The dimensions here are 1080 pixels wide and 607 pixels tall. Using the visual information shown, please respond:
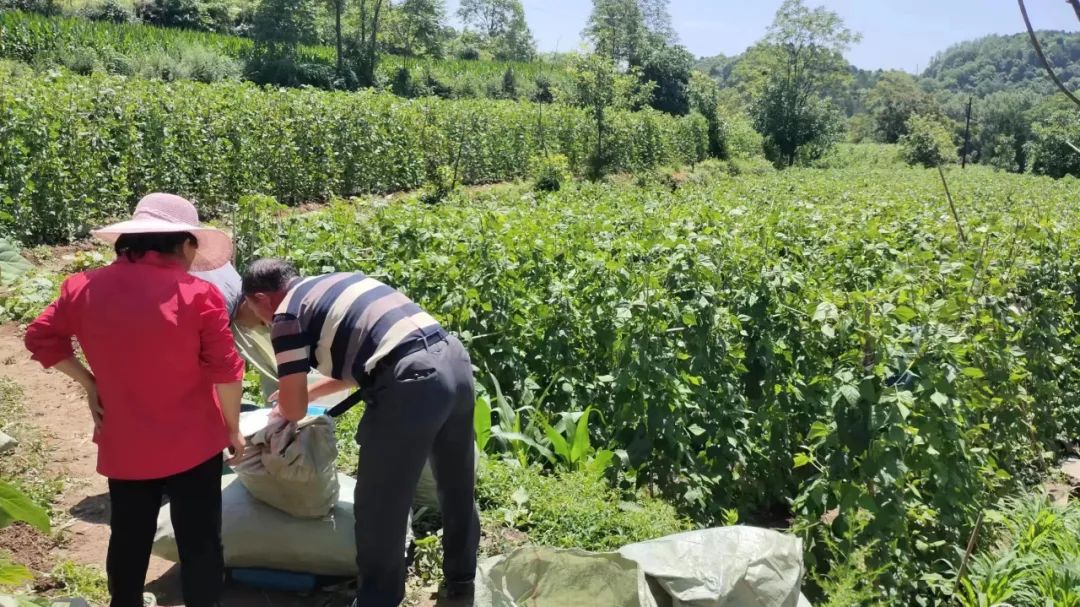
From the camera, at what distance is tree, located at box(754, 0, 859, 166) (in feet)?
136

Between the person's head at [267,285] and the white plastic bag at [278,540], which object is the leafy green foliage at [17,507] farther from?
the white plastic bag at [278,540]

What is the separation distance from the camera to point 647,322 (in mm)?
4191

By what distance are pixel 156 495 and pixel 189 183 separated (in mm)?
9330

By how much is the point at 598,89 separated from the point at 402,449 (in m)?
21.0

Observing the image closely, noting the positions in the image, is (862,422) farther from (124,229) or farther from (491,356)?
(124,229)

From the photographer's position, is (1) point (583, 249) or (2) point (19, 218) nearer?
(1) point (583, 249)

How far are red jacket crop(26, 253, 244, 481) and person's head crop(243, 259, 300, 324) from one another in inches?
8.1

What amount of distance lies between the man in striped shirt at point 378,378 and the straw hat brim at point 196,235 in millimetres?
227

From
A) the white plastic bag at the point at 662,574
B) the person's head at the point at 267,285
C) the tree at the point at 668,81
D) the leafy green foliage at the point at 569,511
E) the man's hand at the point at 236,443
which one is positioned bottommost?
the leafy green foliage at the point at 569,511

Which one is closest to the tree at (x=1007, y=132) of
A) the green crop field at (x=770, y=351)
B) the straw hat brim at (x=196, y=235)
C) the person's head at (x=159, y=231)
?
the green crop field at (x=770, y=351)

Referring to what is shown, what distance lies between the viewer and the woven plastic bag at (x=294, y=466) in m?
2.99

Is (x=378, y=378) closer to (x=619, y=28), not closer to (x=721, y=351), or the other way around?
(x=721, y=351)

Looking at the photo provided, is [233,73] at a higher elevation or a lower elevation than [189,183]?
higher

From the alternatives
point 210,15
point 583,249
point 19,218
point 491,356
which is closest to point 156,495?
point 491,356
